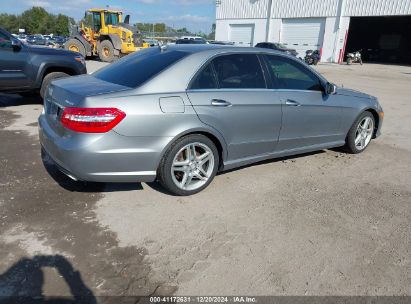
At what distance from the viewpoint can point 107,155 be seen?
135 inches

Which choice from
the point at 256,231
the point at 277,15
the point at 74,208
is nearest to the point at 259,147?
the point at 256,231

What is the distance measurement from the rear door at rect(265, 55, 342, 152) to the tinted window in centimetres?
22

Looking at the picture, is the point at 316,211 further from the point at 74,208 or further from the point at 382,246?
A: the point at 74,208

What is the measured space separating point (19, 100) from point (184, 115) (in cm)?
712

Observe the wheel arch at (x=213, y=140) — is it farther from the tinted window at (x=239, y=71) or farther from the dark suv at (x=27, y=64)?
the dark suv at (x=27, y=64)

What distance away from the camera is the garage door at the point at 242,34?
3906 cm

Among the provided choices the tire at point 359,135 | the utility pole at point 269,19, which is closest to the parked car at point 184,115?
the tire at point 359,135

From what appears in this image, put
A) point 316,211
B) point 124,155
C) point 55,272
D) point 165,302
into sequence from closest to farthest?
point 165,302, point 55,272, point 124,155, point 316,211

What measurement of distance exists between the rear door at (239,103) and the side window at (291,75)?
0.71 ft

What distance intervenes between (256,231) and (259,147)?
1.34 m

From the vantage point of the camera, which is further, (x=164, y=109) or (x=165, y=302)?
(x=164, y=109)

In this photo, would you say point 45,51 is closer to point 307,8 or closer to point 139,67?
point 139,67

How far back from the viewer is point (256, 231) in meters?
3.42

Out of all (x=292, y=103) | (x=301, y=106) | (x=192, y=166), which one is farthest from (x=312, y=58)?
(x=192, y=166)
